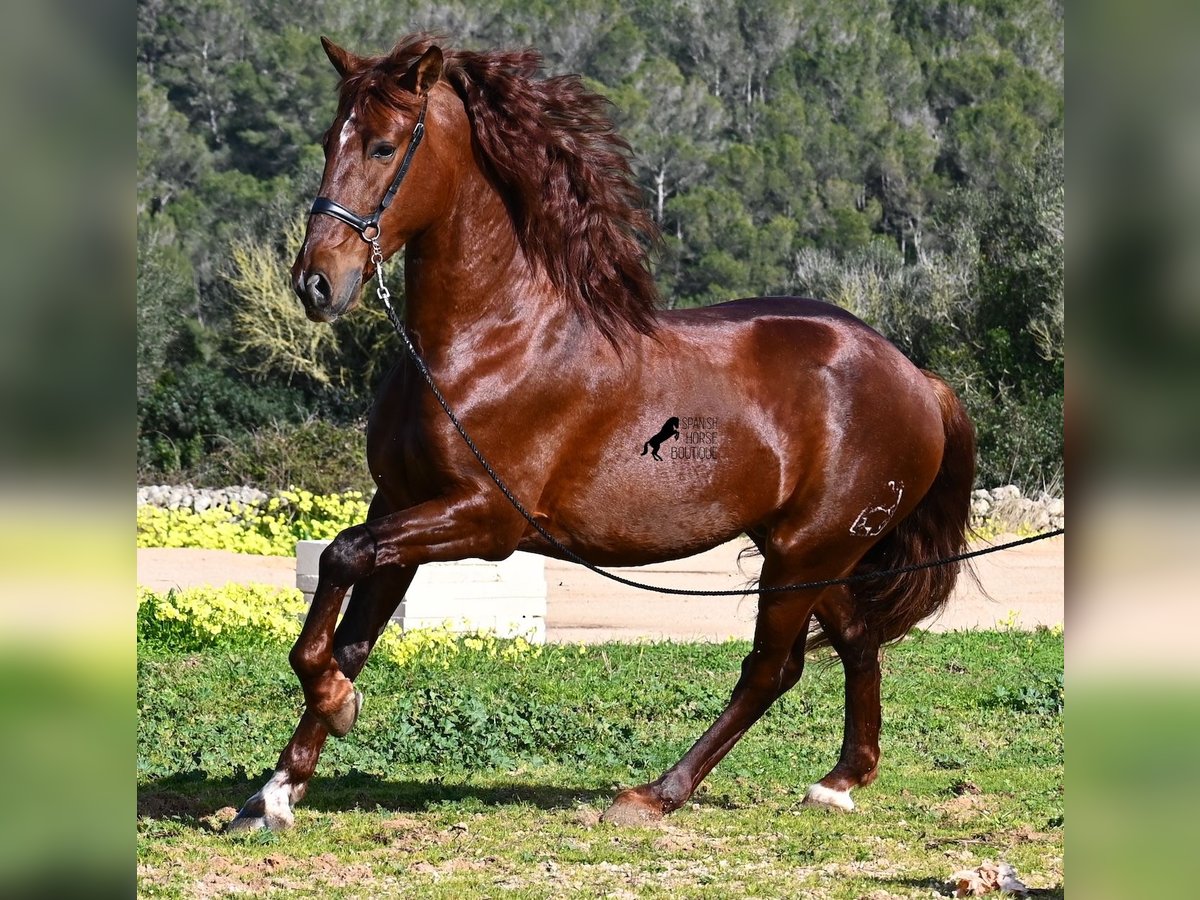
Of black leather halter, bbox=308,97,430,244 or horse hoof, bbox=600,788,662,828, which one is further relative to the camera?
horse hoof, bbox=600,788,662,828

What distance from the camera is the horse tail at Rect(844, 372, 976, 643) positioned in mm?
5887

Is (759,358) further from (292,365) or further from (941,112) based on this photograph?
(941,112)

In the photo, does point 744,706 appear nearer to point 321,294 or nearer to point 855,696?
point 855,696

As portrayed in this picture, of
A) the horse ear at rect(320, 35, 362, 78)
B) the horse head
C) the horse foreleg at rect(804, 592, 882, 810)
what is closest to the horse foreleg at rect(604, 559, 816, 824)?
the horse foreleg at rect(804, 592, 882, 810)

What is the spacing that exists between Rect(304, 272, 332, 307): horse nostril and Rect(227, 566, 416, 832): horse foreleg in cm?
101

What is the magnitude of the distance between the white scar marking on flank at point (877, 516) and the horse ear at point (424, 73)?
2.23m

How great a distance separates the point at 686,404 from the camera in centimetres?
514

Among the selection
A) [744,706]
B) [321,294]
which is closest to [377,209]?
[321,294]

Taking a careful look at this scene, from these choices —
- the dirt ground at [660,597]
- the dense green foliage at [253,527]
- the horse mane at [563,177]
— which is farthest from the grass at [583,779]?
the dense green foliage at [253,527]

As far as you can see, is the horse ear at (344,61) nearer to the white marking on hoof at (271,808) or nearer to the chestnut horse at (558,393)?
the chestnut horse at (558,393)

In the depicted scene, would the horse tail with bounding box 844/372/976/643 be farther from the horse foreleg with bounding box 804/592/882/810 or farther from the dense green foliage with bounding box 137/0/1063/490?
the dense green foliage with bounding box 137/0/1063/490

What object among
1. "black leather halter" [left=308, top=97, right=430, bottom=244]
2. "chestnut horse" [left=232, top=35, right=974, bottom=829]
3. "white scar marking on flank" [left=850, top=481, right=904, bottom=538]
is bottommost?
"white scar marking on flank" [left=850, top=481, right=904, bottom=538]

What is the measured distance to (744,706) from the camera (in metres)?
5.56
